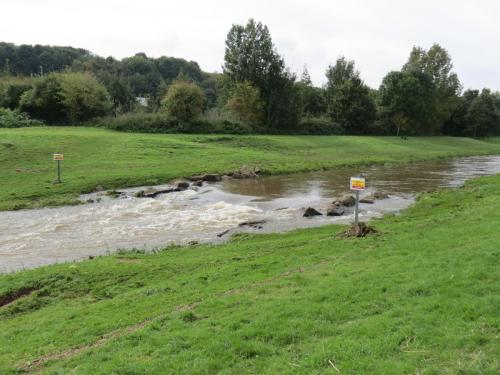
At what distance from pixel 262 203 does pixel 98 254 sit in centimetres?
1191

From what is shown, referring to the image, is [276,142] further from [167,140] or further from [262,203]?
[262,203]

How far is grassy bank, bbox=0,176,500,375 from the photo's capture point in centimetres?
784

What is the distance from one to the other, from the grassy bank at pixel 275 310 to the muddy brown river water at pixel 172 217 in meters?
3.28

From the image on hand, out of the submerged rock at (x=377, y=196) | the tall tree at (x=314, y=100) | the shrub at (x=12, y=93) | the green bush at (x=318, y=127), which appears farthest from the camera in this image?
the tall tree at (x=314, y=100)

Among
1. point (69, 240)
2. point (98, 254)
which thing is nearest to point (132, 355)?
point (98, 254)

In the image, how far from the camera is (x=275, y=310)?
10.2m

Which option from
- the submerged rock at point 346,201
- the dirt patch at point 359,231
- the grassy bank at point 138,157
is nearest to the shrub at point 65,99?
the grassy bank at point 138,157

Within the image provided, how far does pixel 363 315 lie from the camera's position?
31.1 feet

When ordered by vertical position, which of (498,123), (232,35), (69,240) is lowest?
(69,240)

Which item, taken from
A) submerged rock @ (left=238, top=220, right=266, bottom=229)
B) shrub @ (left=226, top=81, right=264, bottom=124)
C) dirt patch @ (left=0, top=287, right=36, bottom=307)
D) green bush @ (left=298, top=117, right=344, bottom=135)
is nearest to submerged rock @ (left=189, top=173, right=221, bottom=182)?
submerged rock @ (left=238, top=220, right=266, bottom=229)

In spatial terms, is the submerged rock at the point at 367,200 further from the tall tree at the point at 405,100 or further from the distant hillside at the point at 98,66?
the distant hillside at the point at 98,66

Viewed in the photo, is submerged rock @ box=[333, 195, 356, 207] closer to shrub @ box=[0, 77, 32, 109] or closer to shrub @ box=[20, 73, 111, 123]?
shrub @ box=[20, 73, 111, 123]

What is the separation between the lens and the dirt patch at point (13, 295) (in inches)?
538

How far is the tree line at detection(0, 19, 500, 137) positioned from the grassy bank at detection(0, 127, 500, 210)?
29.8 feet
